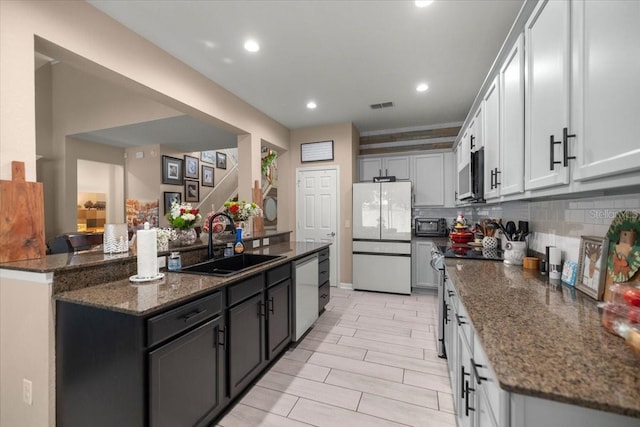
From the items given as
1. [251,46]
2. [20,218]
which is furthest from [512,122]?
[20,218]

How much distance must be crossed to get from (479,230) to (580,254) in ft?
7.40

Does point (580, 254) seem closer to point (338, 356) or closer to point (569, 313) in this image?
point (569, 313)

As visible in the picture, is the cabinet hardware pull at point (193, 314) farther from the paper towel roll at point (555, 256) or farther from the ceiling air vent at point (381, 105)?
the ceiling air vent at point (381, 105)

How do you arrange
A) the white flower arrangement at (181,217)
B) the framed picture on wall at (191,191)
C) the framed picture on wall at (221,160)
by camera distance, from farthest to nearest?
the framed picture on wall at (221,160) → the framed picture on wall at (191,191) → the white flower arrangement at (181,217)

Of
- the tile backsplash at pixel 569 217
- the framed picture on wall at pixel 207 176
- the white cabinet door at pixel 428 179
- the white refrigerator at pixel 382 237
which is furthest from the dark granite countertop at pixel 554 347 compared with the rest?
the framed picture on wall at pixel 207 176

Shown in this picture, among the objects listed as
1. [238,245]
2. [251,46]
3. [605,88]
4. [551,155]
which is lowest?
[238,245]

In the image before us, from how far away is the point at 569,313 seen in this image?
44.5 inches

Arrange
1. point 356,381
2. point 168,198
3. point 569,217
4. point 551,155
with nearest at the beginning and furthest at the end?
point 551,155
point 569,217
point 356,381
point 168,198

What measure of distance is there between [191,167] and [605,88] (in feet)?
23.3

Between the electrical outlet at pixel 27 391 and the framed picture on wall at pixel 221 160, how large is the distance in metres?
6.53

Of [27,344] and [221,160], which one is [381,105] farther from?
[221,160]

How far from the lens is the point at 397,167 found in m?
4.95

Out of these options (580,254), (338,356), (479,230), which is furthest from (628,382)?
(479,230)

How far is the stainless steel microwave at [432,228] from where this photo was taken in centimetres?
465
